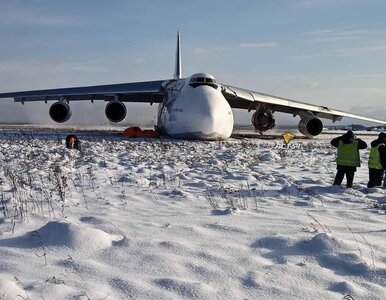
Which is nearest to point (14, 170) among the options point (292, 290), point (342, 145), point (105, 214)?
point (105, 214)

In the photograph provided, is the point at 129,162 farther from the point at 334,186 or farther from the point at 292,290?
the point at 292,290

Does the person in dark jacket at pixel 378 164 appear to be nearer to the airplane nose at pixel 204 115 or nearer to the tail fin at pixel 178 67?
the airplane nose at pixel 204 115

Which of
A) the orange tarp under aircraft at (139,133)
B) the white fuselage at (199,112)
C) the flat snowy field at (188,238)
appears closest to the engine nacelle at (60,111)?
the orange tarp under aircraft at (139,133)

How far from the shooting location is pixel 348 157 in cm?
766

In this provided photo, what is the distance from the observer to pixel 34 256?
11.4 ft

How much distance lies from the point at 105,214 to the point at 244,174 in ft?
12.9

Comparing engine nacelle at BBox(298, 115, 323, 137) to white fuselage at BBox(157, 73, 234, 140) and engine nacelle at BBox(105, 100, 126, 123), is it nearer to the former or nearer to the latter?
white fuselage at BBox(157, 73, 234, 140)

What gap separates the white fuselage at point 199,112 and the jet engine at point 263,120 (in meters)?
6.28

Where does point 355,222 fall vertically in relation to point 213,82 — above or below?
below

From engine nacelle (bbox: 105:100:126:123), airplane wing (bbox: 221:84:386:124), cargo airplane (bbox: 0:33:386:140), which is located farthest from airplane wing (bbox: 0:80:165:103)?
airplane wing (bbox: 221:84:386:124)

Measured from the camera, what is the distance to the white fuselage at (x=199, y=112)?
1712 cm

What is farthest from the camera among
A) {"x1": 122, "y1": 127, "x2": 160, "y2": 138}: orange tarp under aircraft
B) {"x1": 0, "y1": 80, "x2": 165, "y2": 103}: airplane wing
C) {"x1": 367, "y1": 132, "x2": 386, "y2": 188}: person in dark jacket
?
{"x1": 0, "y1": 80, "x2": 165, "y2": 103}: airplane wing

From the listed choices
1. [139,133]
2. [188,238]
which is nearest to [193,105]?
[139,133]

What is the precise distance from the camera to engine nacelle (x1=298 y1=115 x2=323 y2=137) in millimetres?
23045
